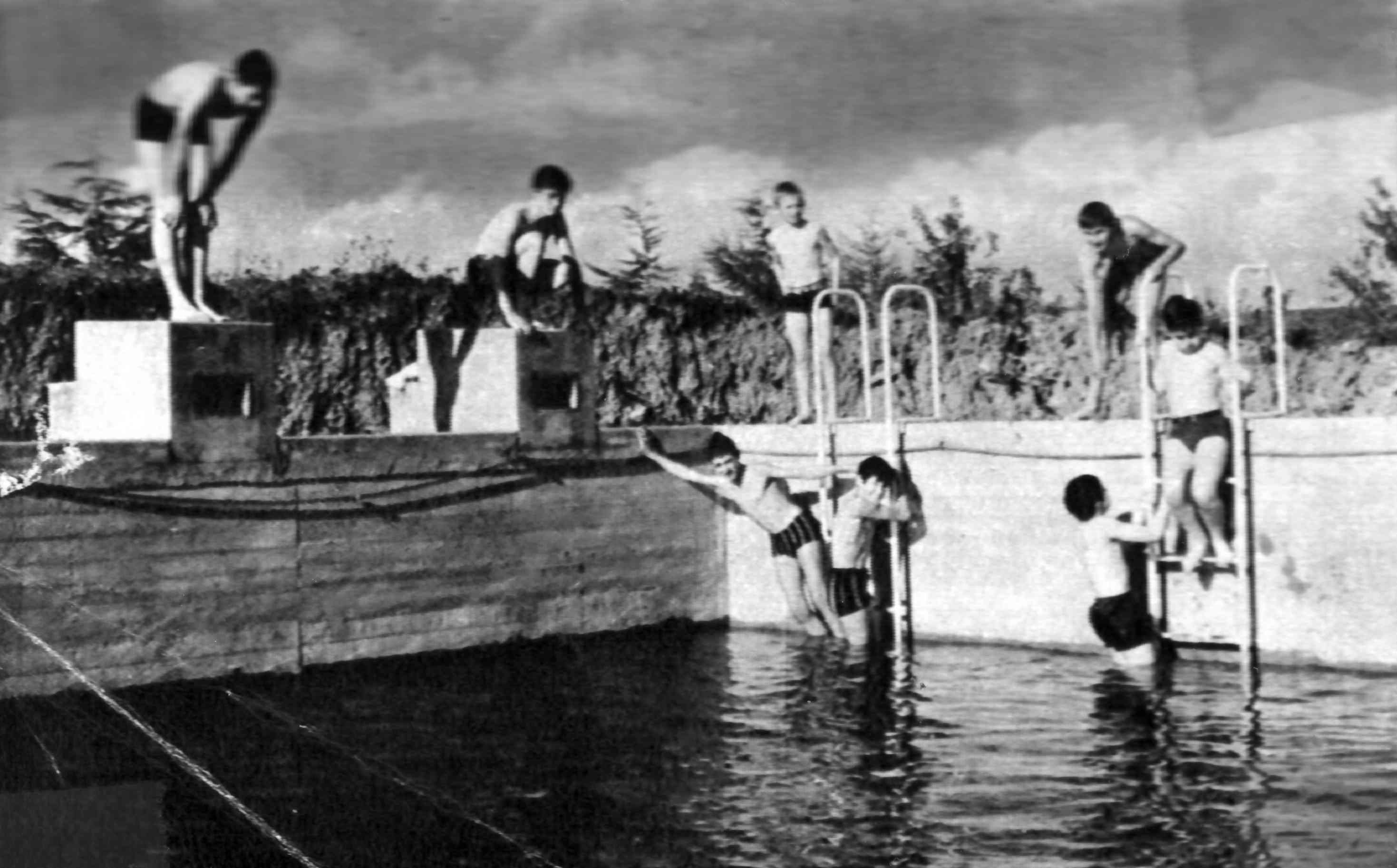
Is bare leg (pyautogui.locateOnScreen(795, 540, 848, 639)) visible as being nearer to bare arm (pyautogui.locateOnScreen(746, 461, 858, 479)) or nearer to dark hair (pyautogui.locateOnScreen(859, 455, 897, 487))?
bare arm (pyautogui.locateOnScreen(746, 461, 858, 479))

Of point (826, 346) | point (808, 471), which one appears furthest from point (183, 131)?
point (826, 346)

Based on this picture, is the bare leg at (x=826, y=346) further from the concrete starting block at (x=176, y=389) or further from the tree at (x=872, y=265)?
the tree at (x=872, y=265)

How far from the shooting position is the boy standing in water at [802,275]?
1277 cm

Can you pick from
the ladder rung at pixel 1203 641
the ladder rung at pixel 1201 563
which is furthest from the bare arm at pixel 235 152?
the ladder rung at pixel 1203 641

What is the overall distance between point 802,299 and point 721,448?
1552 millimetres

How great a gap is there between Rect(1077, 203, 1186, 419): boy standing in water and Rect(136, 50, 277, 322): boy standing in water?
542 cm

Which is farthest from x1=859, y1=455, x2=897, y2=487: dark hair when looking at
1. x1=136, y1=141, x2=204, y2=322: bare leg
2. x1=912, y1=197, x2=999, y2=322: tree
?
x1=912, y1=197, x2=999, y2=322: tree

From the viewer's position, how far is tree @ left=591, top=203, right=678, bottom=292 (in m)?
20.2

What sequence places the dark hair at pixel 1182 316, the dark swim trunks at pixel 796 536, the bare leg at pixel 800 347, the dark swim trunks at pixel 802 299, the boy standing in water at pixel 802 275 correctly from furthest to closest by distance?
1. the bare leg at pixel 800 347
2. the dark swim trunks at pixel 802 299
3. the boy standing in water at pixel 802 275
4. the dark swim trunks at pixel 796 536
5. the dark hair at pixel 1182 316

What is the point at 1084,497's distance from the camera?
1052 centimetres

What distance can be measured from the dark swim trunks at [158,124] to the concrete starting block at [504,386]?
2.96 meters

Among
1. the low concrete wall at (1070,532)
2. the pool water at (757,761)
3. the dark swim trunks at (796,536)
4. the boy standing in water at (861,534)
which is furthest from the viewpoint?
the dark swim trunks at (796,536)

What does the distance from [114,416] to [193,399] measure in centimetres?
54

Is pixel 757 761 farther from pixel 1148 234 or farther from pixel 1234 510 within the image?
pixel 1148 234
